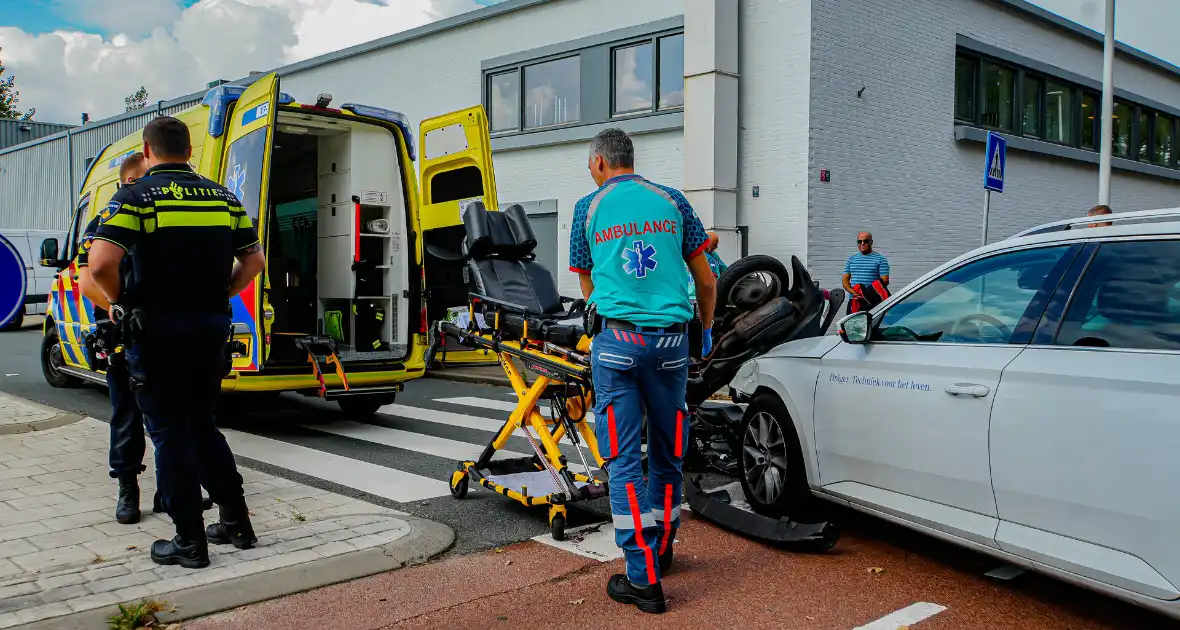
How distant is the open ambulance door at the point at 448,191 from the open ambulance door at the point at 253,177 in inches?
72.3

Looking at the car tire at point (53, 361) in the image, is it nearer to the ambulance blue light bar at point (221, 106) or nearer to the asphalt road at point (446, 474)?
the asphalt road at point (446, 474)

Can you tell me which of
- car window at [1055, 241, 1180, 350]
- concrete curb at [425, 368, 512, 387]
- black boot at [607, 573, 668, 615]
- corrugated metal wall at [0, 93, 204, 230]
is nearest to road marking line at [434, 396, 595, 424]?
concrete curb at [425, 368, 512, 387]

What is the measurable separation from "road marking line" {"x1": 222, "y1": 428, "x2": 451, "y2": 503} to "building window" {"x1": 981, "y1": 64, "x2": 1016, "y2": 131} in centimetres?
1375

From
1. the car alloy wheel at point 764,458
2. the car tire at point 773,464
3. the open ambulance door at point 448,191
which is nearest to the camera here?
the car tire at point 773,464

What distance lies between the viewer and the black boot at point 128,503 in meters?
5.16

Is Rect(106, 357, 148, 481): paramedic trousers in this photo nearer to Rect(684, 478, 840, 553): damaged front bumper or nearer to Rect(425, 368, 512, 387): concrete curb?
Rect(684, 478, 840, 553): damaged front bumper

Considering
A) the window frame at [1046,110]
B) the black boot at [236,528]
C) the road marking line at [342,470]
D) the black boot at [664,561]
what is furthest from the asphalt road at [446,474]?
the window frame at [1046,110]

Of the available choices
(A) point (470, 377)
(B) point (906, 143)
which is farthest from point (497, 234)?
(B) point (906, 143)

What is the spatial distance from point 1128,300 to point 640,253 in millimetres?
1999

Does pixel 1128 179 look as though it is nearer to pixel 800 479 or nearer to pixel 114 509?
pixel 800 479

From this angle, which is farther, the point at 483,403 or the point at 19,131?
the point at 19,131

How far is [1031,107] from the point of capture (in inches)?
712

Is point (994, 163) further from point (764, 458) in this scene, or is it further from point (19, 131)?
point (19, 131)

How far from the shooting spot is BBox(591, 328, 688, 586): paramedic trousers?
13.5 feet
